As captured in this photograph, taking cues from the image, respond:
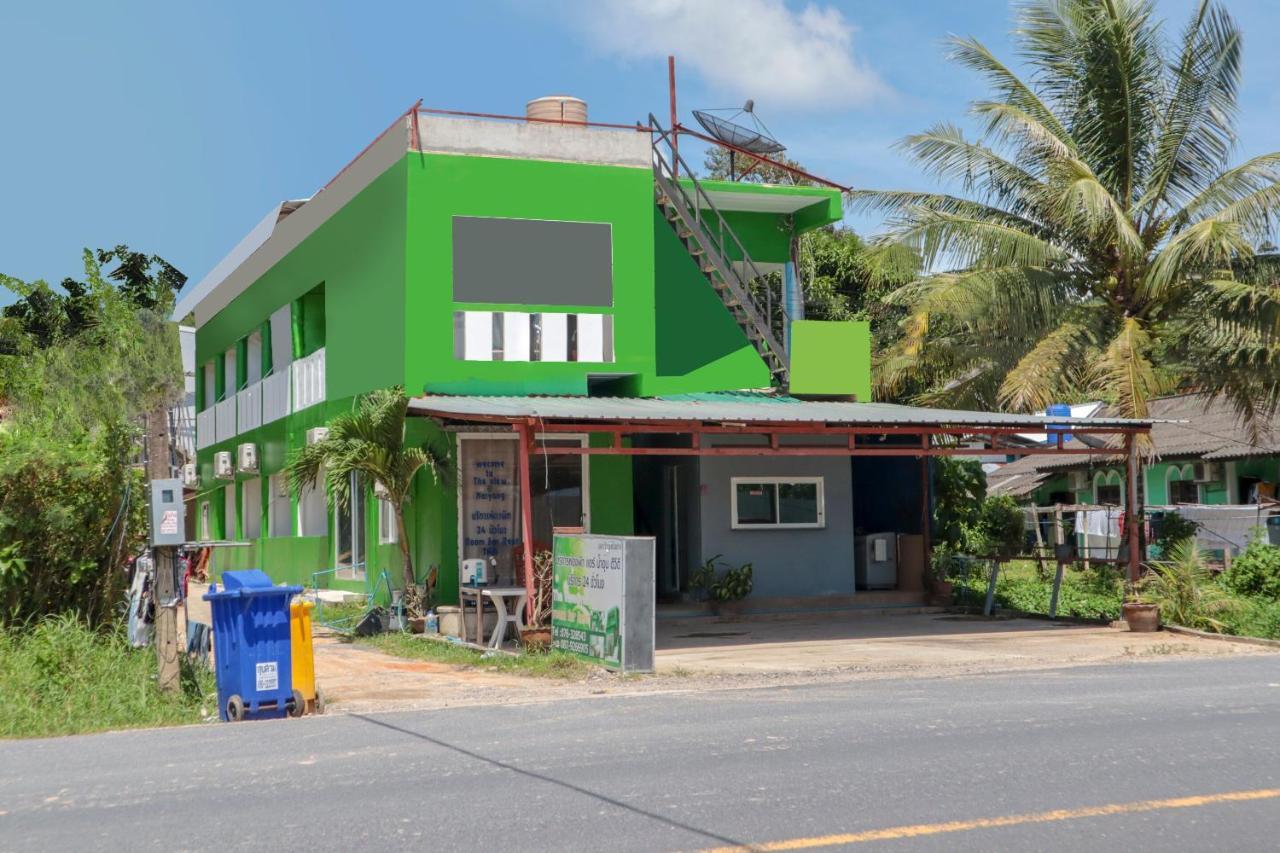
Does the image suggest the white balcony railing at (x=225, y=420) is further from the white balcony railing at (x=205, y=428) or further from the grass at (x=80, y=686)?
the grass at (x=80, y=686)

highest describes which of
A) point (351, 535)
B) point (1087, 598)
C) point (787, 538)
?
point (351, 535)

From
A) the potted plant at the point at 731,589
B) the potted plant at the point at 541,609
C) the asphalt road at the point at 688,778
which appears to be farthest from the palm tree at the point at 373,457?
the asphalt road at the point at 688,778

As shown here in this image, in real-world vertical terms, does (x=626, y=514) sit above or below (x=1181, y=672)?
above

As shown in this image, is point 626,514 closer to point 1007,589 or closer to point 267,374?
point 1007,589

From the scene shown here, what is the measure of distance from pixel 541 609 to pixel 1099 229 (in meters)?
12.4

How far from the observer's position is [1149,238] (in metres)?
23.9

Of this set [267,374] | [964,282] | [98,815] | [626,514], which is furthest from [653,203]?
[98,815]

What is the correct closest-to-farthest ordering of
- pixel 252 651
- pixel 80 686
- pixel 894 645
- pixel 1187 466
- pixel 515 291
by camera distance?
pixel 252 651 < pixel 80 686 < pixel 894 645 < pixel 515 291 < pixel 1187 466

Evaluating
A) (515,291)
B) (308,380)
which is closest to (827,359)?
(515,291)

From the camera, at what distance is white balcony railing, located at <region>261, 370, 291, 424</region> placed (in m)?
24.7

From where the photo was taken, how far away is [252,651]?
11.2 meters

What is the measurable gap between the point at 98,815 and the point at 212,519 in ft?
82.9

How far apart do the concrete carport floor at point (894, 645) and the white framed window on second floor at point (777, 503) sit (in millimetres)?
1471

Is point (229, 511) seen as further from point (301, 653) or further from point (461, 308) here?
point (301, 653)
